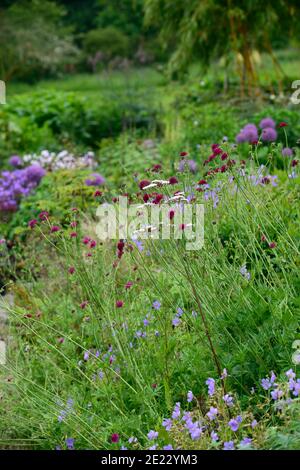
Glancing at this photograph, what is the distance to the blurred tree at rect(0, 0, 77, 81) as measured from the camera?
23.5 meters

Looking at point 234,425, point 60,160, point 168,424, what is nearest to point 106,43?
point 60,160

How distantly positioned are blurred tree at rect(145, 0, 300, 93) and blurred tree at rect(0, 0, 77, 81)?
12.6 metres

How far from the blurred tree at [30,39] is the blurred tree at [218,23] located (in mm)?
12636

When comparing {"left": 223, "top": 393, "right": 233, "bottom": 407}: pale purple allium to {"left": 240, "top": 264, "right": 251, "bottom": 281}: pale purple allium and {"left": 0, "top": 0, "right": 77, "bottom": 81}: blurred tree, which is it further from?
{"left": 0, "top": 0, "right": 77, "bottom": 81}: blurred tree

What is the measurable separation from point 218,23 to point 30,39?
14492mm

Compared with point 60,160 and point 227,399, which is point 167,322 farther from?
point 60,160

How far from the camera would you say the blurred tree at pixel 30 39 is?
23.5m

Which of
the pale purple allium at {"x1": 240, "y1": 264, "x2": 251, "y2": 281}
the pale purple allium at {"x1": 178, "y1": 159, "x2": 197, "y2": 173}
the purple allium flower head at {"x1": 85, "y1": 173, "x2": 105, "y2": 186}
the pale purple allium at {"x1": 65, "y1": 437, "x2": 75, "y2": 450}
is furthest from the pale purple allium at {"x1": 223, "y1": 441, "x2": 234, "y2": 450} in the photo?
the purple allium flower head at {"x1": 85, "y1": 173, "x2": 105, "y2": 186}

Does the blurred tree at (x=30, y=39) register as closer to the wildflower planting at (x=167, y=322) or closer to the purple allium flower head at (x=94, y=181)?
the purple allium flower head at (x=94, y=181)

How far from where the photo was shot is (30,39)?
23.5 metres

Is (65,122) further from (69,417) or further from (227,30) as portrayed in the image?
(69,417)

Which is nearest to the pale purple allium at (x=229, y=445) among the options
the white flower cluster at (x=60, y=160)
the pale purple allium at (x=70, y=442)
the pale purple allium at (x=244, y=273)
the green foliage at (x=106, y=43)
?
the pale purple allium at (x=70, y=442)
